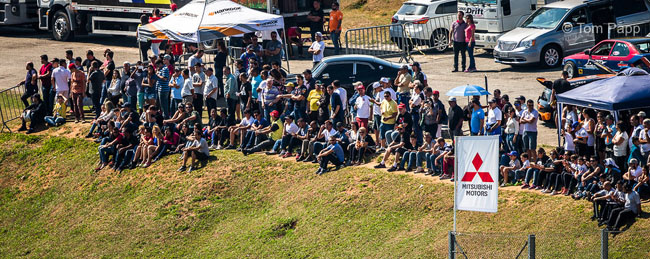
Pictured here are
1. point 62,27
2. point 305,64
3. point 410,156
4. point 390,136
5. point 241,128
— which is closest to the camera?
point 410,156

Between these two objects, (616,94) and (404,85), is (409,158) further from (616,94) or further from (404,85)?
(616,94)

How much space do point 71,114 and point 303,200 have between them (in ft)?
34.8

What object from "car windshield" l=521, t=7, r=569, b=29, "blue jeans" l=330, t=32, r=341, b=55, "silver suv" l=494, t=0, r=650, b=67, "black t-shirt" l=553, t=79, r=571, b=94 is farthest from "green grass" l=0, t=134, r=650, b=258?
"car windshield" l=521, t=7, r=569, b=29

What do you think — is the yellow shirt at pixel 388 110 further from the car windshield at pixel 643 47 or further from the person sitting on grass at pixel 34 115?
the person sitting on grass at pixel 34 115

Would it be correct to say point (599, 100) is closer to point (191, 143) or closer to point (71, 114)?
point (191, 143)

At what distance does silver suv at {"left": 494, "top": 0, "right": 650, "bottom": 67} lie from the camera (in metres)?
25.6

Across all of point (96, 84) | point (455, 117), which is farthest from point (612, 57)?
point (96, 84)

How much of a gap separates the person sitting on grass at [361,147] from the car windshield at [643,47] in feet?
26.1

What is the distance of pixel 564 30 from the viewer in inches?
1018

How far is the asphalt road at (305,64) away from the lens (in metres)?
23.9

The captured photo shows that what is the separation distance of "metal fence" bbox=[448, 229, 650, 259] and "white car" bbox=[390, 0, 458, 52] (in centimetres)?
1521

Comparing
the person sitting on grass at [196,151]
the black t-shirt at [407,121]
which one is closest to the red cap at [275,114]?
the person sitting on grass at [196,151]

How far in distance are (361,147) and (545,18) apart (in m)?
10.2

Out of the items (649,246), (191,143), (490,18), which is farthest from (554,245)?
(490,18)
